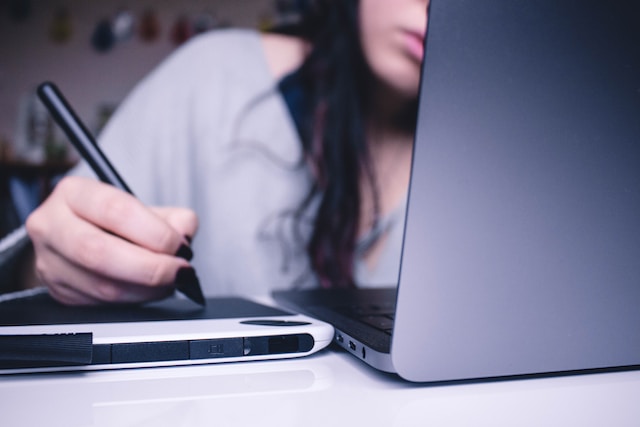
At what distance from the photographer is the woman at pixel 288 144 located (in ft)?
2.48

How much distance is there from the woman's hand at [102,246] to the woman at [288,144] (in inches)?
13.2

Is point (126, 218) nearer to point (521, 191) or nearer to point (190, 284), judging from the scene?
point (190, 284)

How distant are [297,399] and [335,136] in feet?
2.07

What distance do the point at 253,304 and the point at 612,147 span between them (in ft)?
0.88

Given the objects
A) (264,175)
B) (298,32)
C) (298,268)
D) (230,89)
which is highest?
(298,32)

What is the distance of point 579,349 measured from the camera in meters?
0.24

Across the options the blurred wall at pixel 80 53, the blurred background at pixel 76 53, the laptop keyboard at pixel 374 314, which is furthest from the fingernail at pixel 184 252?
the blurred wall at pixel 80 53

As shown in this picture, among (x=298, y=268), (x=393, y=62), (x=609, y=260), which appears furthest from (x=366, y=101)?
(x=609, y=260)

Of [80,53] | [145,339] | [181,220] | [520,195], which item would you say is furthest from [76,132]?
[80,53]

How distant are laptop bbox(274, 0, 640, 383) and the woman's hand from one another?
172 millimetres

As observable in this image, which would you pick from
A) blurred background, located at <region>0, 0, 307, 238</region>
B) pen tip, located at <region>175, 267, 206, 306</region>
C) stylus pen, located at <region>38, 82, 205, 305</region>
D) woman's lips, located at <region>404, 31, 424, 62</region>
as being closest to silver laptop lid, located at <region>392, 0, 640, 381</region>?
pen tip, located at <region>175, 267, 206, 306</region>

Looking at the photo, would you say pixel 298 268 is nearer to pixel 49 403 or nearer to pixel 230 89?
pixel 230 89

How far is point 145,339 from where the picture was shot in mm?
247

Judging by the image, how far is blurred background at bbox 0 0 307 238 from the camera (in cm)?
236
